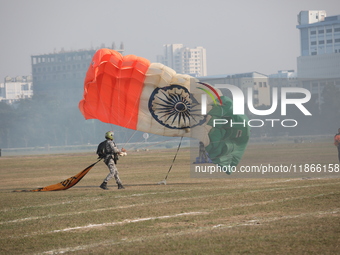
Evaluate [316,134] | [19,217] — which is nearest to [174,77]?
[316,134]

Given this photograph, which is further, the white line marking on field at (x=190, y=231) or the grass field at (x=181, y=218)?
the white line marking on field at (x=190, y=231)

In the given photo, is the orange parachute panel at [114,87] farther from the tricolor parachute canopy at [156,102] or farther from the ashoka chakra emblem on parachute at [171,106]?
the ashoka chakra emblem on parachute at [171,106]

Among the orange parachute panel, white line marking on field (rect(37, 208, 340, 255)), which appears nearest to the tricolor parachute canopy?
the orange parachute panel

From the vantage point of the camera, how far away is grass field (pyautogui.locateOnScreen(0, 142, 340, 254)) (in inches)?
453

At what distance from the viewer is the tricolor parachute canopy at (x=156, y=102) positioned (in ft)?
78.2

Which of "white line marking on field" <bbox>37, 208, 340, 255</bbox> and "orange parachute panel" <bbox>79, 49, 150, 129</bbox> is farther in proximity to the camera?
"orange parachute panel" <bbox>79, 49, 150, 129</bbox>

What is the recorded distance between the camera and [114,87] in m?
24.1

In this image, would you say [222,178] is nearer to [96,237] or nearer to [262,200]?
[262,200]

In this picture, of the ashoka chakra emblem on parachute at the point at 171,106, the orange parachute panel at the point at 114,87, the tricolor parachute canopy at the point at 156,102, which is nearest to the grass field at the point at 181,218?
the tricolor parachute canopy at the point at 156,102

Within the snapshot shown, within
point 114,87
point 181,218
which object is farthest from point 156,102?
point 181,218

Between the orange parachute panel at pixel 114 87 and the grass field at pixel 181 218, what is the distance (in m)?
2.87

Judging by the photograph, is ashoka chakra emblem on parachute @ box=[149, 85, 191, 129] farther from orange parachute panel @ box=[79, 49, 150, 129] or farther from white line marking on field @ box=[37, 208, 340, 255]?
white line marking on field @ box=[37, 208, 340, 255]

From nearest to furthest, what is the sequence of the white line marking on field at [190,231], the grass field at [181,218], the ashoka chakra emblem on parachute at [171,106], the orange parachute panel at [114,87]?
1. the grass field at [181,218]
2. the white line marking on field at [190,231]
3. the orange parachute panel at [114,87]
4. the ashoka chakra emblem on parachute at [171,106]

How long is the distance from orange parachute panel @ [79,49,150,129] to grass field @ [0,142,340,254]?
9.42 ft
